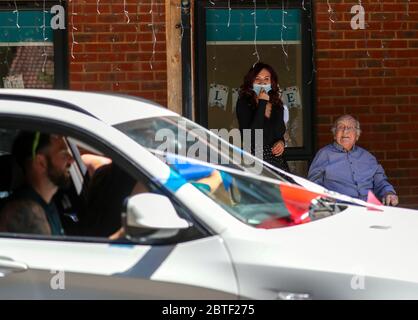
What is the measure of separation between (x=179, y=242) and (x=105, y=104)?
2.73 feet

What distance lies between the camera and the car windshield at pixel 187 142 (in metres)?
3.54

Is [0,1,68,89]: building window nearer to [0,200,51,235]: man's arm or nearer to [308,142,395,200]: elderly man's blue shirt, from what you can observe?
[308,142,395,200]: elderly man's blue shirt

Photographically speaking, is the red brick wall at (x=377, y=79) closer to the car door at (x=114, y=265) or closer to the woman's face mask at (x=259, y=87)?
the woman's face mask at (x=259, y=87)

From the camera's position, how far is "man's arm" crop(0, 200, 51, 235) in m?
3.39

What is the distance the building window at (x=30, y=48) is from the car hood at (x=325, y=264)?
5.05 meters

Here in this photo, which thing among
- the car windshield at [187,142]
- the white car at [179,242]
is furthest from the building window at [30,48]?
the white car at [179,242]

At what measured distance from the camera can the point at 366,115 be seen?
7.99 meters

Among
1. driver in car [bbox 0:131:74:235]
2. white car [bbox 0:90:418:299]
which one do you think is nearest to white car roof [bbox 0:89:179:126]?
white car [bbox 0:90:418:299]

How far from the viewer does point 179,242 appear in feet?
10.3

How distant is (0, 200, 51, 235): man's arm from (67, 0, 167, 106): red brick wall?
14.3 ft

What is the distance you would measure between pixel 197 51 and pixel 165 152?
4.58m

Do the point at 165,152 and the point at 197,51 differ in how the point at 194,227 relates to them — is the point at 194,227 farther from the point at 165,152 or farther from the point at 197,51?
the point at 197,51

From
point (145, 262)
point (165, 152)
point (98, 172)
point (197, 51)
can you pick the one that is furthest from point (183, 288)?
point (197, 51)

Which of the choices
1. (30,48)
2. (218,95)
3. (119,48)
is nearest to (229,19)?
(218,95)
